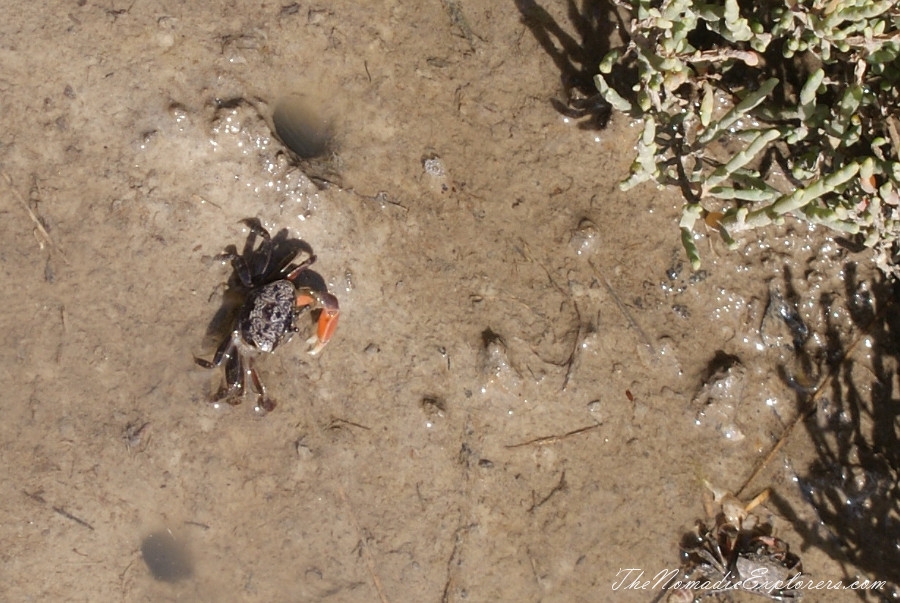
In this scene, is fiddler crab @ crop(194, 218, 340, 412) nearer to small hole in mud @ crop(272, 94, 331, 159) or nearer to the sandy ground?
the sandy ground

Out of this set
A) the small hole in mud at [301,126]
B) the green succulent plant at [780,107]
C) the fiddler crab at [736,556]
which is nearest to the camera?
the green succulent plant at [780,107]

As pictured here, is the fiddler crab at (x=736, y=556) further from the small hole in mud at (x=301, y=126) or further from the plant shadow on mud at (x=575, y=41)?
the small hole in mud at (x=301, y=126)

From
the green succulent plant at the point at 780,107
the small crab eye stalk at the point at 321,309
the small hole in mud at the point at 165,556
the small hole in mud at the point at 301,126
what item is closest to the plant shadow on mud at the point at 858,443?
the green succulent plant at the point at 780,107

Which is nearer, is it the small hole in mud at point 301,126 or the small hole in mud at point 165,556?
the small hole in mud at point 165,556

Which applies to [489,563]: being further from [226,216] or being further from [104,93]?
[104,93]

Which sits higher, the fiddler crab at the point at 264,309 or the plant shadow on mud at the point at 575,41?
the plant shadow on mud at the point at 575,41

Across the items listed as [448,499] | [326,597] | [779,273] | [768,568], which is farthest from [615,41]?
[326,597]

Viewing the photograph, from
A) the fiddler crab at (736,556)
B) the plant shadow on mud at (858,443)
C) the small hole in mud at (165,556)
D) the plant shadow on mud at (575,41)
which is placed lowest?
the small hole in mud at (165,556)

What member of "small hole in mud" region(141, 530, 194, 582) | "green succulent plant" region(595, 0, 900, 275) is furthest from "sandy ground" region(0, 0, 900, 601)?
"green succulent plant" region(595, 0, 900, 275)
